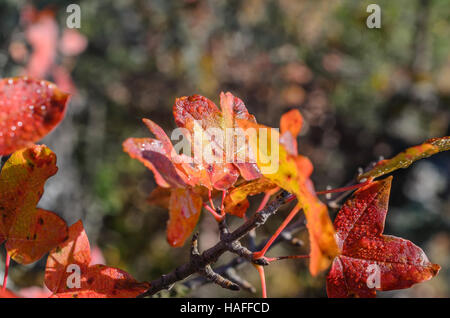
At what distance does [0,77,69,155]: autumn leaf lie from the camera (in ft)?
0.88

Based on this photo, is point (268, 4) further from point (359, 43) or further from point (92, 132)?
point (92, 132)

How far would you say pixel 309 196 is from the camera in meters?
0.25

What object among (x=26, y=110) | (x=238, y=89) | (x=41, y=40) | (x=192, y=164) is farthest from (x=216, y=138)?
(x=238, y=89)

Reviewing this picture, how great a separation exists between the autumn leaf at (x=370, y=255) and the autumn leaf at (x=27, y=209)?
0.25 meters

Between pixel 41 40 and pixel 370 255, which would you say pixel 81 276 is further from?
pixel 41 40

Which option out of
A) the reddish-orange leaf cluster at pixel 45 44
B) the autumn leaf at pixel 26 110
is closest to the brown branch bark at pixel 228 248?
the autumn leaf at pixel 26 110

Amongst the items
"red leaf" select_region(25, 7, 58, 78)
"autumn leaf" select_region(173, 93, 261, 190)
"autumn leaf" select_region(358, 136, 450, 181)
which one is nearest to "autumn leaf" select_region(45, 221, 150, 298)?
"autumn leaf" select_region(173, 93, 261, 190)

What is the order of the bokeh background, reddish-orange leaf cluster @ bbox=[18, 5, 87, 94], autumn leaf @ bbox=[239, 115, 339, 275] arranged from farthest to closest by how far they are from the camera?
the bokeh background → reddish-orange leaf cluster @ bbox=[18, 5, 87, 94] → autumn leaf @ bbox=[239, 115, 339, 275]

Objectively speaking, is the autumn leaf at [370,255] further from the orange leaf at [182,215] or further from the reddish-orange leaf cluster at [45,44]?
the reddish-orange leaf cluster at [45,44]

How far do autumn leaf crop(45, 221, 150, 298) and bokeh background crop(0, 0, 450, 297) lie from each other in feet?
2.19

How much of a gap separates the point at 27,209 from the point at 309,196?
0.81 ft

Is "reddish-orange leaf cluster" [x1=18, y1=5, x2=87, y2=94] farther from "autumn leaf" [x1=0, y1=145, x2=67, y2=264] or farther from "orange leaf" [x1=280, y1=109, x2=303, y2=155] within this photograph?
"orange leaf" [x1=280, y1=109, x2=303, y2=155]

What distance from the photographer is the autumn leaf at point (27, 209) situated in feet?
1.03

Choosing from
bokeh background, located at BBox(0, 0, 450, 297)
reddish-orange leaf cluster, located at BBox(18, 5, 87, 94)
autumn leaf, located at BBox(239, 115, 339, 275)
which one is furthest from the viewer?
bokeh background, located at BBox(0, 0, 450, 297)
